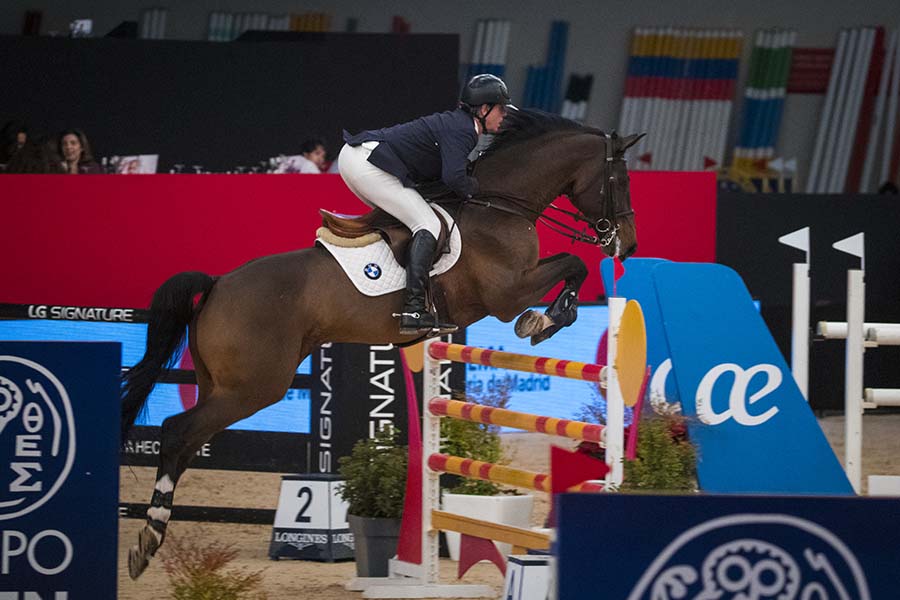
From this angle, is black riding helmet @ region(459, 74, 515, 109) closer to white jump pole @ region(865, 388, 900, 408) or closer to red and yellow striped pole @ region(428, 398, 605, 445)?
red and yellow striped pole @ region(428, 398, 605, 445)

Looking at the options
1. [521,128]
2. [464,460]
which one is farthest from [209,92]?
[464,460]

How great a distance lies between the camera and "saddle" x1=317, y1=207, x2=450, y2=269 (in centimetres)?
476

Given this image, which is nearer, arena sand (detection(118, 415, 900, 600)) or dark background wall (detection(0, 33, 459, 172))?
arena sand (detection(118, 415, 900, 600))

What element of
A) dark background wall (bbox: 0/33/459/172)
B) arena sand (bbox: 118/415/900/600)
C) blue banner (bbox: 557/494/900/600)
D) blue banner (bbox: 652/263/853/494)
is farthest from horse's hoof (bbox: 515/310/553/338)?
dark background wall (bbox: 0/33/459/172)

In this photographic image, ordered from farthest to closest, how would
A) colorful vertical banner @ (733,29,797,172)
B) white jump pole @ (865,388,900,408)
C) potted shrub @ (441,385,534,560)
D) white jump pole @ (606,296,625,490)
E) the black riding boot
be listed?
colorful vertical banner @ (733,29,797,172) < potted shrub @ (441,385,534,560) < the black riding boot < white jump pole @ (865,388,900,408) < white jump pole @ (606,296,625,490)

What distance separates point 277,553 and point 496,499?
122 cm

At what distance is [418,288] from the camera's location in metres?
4.63

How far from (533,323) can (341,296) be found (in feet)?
2.30

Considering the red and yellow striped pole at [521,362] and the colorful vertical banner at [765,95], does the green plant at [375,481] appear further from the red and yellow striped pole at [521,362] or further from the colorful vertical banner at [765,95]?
the colorful vertical banner at [765,95]

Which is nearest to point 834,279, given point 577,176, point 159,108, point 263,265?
point 159,108

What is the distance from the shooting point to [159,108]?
427 inches

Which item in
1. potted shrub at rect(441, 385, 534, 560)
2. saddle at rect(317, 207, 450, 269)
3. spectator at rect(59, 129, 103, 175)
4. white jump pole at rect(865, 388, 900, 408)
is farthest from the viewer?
spectator at rect(59, 129, 103, 175)

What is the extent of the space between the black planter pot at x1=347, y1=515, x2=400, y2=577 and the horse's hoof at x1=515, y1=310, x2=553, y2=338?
0.90 metres

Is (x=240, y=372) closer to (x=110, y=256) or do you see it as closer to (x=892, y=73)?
(x=110, y=256)
